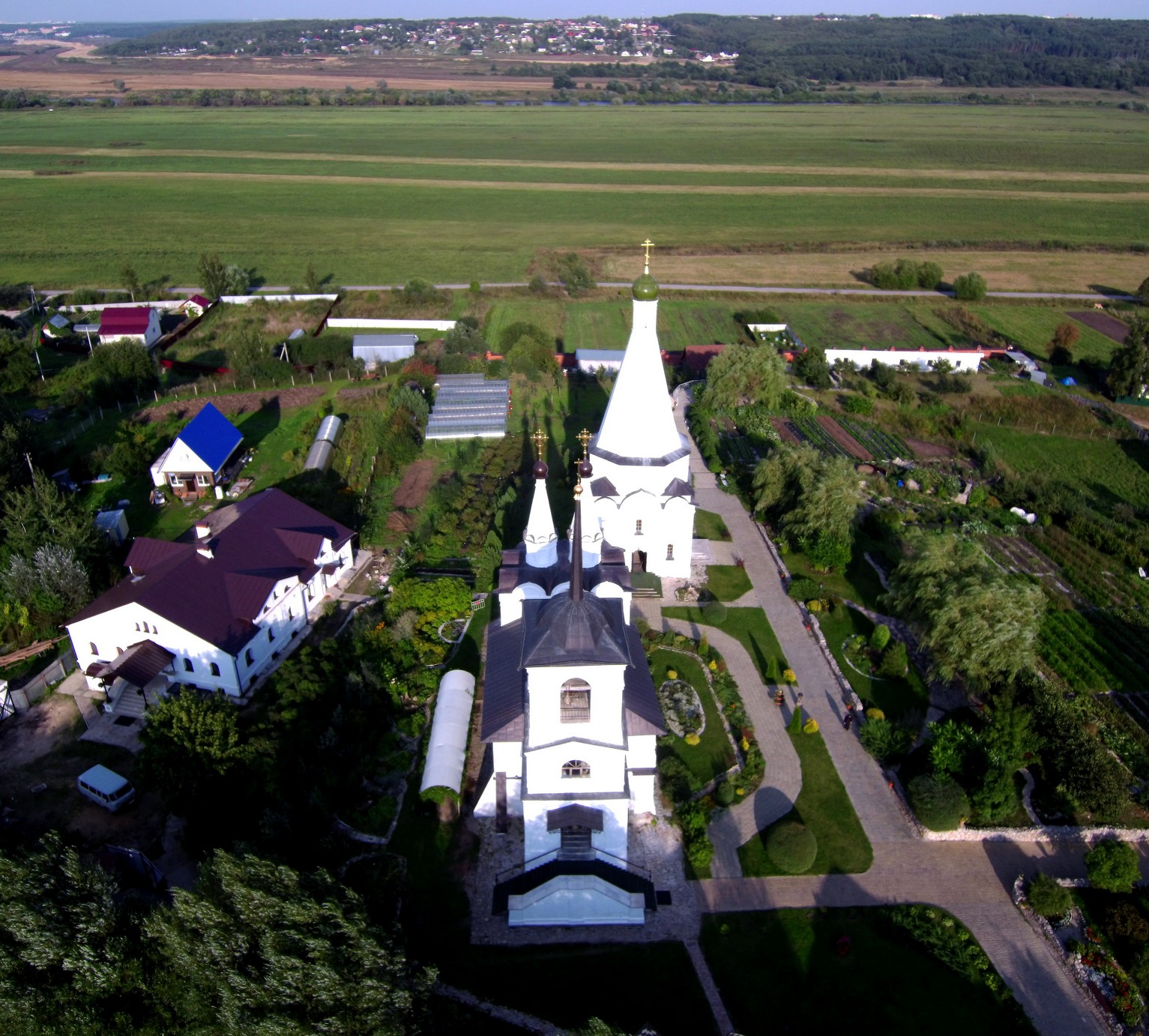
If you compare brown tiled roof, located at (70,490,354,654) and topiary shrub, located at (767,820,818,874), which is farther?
brown tiled roof, located at (70,490,354,654)

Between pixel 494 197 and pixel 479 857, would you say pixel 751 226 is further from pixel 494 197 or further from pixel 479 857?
pixel 479 857

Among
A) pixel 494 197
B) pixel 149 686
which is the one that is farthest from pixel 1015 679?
pixel 494 197

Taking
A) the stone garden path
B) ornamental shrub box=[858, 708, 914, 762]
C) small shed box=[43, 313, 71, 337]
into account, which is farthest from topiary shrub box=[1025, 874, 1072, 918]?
small shed box=[43, 313, 71, 337]

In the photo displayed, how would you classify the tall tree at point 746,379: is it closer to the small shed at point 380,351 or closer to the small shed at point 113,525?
the small shed at point 380,351

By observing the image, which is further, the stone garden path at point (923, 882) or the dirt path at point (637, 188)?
the dirt path at point (637, 188)

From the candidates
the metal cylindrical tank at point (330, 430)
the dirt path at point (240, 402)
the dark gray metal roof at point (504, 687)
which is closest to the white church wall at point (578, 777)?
the dark gray metal roof at point (504, 687)

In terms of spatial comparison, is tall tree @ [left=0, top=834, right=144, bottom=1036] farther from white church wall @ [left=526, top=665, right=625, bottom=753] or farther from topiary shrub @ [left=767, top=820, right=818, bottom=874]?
topiary shrub @ [left=767, top=820, right=818, bottom=874]
